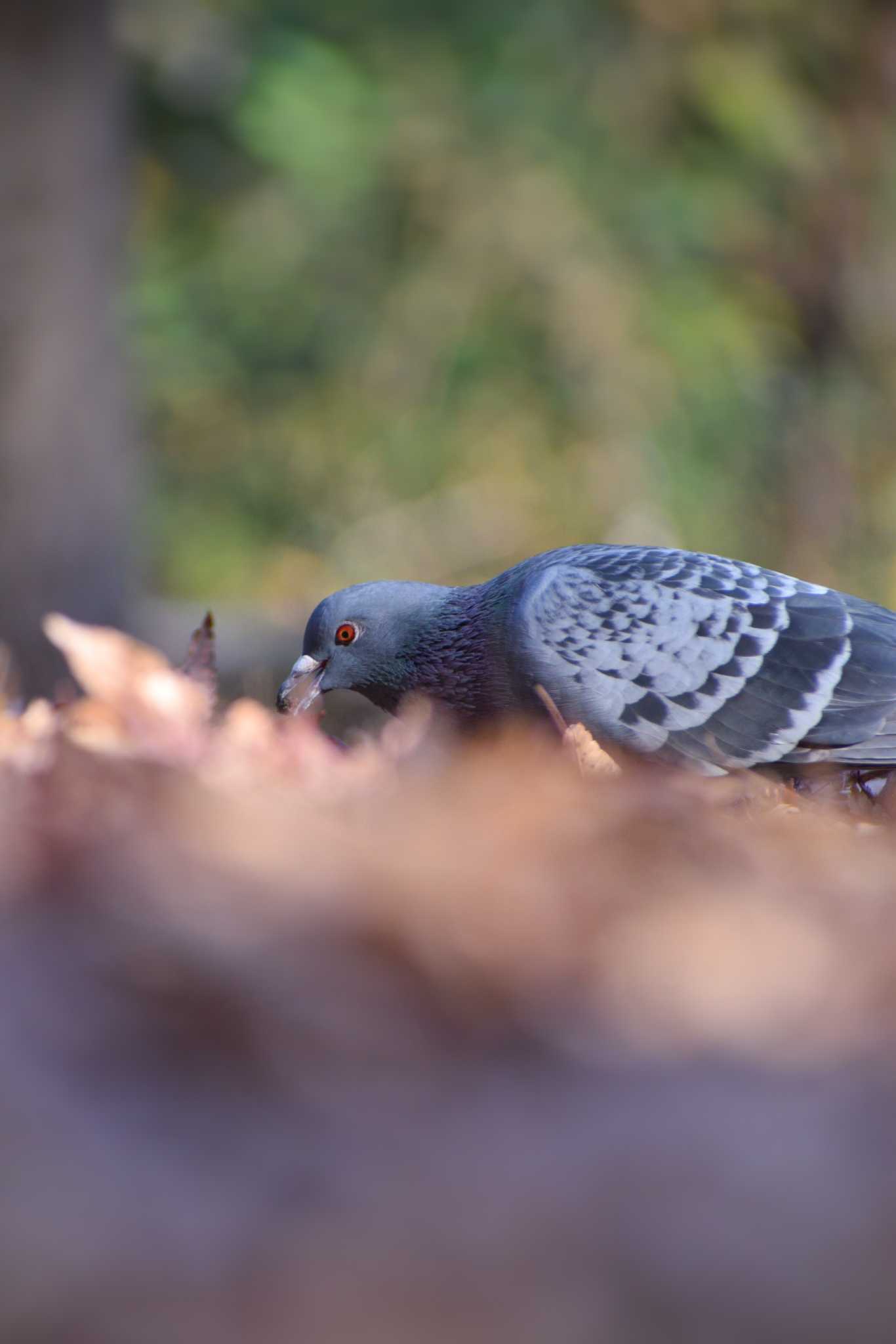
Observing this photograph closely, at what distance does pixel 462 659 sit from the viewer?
4277 millimetres

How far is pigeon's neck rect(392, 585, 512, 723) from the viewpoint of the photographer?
4191 millimetres

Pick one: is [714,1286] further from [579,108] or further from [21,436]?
[579,108]

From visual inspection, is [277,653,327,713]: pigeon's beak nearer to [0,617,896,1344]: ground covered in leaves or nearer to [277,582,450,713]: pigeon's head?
[277,582,450,713]: pigeon's head

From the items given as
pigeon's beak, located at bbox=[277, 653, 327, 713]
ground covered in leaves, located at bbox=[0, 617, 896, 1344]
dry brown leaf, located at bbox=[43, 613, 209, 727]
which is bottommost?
pigeon's beak, located at bbox=[277, 653, 327, 713]

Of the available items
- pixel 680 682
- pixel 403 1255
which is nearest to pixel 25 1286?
pixel 403 1255

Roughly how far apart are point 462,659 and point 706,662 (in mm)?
701

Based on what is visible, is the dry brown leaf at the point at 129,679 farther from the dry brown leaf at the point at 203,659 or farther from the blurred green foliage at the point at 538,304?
the blurred green foliage at the point at 538,304

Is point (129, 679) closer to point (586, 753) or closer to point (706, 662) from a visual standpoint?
Result: point (586, 753)

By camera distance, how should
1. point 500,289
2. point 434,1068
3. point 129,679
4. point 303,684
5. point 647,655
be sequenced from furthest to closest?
point 500,289 → point 303,684 → point 647,655 → point 129,679 → point 434,1068

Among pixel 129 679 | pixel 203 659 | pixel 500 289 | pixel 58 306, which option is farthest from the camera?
pixel 500 289

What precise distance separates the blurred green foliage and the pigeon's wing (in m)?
7.85

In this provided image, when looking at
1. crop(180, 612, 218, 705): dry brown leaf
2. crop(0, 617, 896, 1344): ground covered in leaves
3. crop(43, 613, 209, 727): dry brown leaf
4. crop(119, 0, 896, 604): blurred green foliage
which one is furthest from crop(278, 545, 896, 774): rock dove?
crop(119, 0, 896, 604): blurred green foliage

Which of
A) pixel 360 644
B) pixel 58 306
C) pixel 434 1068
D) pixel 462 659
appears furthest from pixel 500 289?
pixel 434 1068

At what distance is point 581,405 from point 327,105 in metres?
4.56
